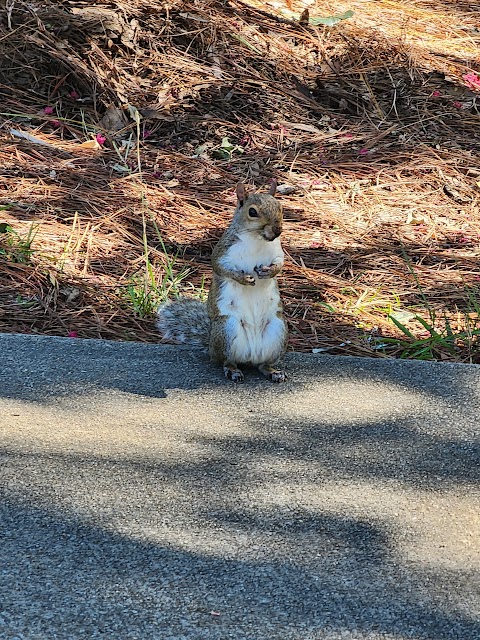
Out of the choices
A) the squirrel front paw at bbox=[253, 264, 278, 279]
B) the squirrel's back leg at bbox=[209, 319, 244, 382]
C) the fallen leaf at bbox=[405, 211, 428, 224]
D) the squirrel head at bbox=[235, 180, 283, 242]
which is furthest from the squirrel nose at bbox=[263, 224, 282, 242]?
the fallen leaf at bbox=[405, 211, 428, 224]

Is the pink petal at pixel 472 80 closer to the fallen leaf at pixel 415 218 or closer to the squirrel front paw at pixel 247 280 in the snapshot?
the fallen leaf at pixel 415 218

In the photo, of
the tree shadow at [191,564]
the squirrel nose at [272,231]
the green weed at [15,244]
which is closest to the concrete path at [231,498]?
the tree shadow at [191,564]

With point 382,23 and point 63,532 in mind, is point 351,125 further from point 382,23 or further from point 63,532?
point 63,532

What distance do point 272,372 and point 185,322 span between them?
1.66 feet

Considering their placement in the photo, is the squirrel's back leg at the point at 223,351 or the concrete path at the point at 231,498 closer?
the concrete path at the point at 231,498

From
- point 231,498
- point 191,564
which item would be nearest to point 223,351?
point 231,498

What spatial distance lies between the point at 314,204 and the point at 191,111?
1186 millimetres

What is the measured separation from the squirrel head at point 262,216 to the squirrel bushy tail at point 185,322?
0.49 meters

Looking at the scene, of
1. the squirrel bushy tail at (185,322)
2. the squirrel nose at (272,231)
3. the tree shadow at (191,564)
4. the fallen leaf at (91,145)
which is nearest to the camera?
the tree shadow at (191,564)

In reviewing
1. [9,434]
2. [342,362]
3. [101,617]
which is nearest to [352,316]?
[342,362]

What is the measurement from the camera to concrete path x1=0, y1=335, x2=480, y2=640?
2.15 m

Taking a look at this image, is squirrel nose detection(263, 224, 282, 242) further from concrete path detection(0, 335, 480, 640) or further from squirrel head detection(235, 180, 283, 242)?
concrete path detection(0, 335, 480, 640)

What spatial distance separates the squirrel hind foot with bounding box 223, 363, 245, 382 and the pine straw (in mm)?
600

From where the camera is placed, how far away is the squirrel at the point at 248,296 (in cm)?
346
